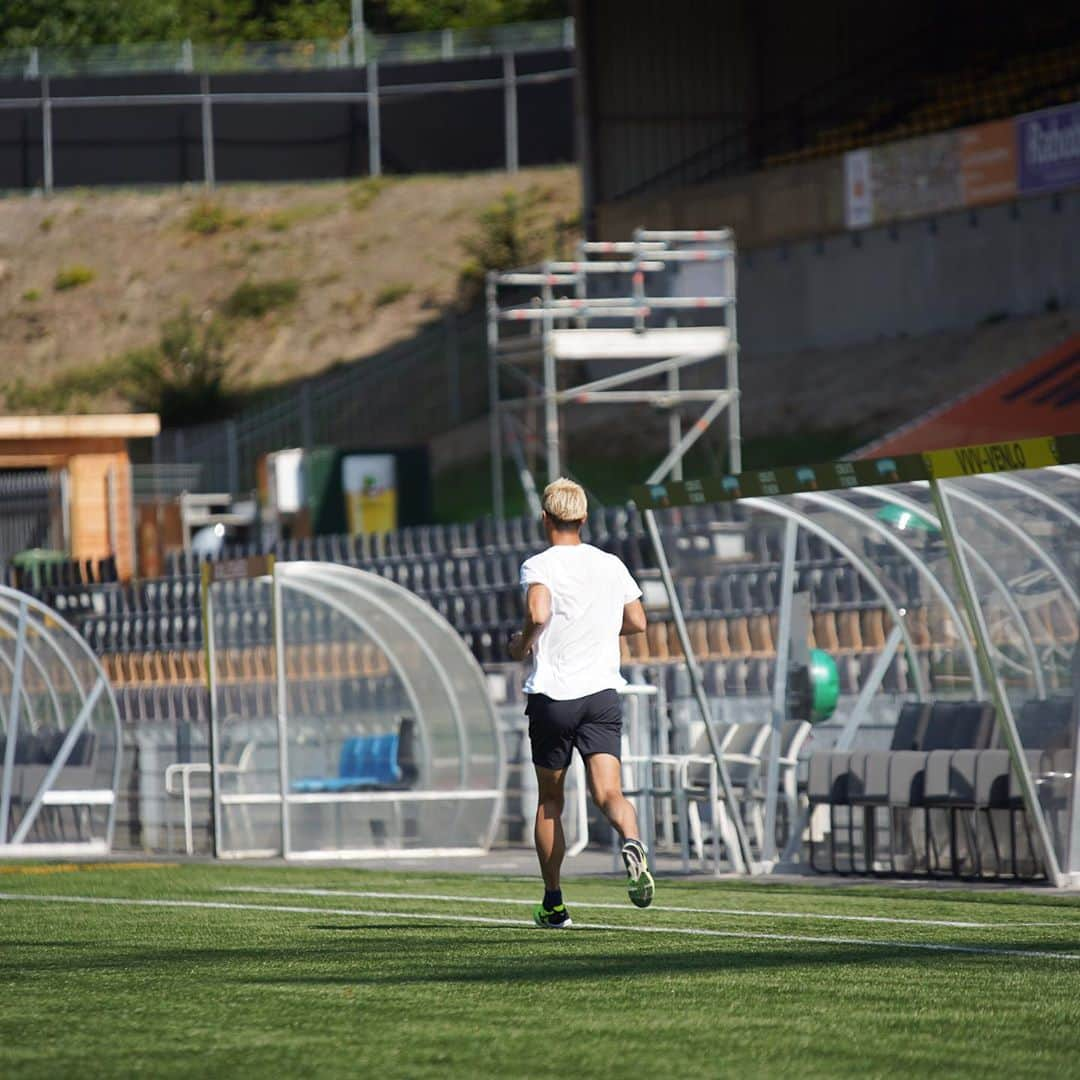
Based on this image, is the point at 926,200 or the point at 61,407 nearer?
the point at 926,200

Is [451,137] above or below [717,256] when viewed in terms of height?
above

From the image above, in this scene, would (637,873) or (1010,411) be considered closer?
(637,873)

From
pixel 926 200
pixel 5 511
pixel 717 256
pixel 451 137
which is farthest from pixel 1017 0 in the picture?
pixel 451 137

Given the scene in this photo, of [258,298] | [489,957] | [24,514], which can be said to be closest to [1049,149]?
[24,514]

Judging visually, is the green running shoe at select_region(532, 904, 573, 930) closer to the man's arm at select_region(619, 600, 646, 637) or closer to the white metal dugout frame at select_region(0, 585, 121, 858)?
the man's arm at select_region(619, 600, 646, 637)

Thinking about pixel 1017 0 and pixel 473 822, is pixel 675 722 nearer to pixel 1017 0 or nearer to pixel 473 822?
pixel 473 822

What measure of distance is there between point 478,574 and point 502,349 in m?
10.1

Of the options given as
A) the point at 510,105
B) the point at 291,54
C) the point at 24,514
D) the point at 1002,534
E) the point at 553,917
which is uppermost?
the point at 291,54

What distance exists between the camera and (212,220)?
62.9 m

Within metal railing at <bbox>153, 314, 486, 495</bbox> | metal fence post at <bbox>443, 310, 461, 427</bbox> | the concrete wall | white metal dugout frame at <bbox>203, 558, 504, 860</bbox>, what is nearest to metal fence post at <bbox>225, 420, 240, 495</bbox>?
metal railing at <bbox>153, 314, 486, 495</bbox>

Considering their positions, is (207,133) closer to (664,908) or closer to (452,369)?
(452,369)

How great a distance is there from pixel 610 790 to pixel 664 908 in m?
1.78

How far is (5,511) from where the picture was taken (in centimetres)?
3378

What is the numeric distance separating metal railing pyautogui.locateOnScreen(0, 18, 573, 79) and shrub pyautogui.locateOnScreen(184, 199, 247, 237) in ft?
13.4
